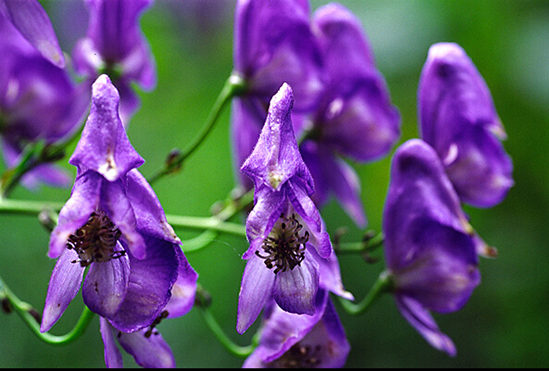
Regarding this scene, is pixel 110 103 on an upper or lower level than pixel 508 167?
upper

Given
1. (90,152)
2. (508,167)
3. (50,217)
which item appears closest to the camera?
(90,152)

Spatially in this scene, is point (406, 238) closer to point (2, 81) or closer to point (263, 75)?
point (263, 75)

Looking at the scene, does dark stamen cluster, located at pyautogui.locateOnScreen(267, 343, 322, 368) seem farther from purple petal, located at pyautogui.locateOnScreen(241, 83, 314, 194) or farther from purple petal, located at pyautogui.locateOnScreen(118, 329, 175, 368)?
purple petal, located at pyautogui.locateOnScreen(241, 83, 314, 194)

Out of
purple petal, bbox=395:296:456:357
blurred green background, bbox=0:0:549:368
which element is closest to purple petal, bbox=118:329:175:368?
purple petal, bbox=395:296:456:357

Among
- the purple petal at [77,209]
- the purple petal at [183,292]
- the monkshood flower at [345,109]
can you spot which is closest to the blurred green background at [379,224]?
the monkshood flower at [345,109]

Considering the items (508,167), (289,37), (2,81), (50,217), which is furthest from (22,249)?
(508,167)

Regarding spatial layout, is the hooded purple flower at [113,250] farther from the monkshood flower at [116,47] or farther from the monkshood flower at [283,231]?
the monkshood flower at [116,47]

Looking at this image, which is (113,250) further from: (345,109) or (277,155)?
(345,109)
